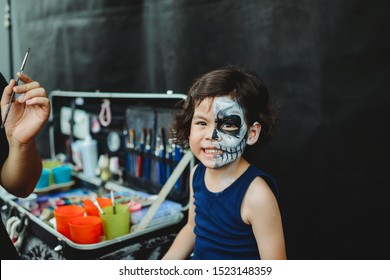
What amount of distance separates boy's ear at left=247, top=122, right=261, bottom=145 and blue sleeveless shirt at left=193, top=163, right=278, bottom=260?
2.7 inches

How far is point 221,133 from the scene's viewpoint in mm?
997

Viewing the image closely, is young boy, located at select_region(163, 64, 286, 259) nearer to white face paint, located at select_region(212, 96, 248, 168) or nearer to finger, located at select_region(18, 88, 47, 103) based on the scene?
white face paint, located at select_region(212, 96, 248, 168)

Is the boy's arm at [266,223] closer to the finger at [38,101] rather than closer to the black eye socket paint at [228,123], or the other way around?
the black eye socket paint at [228,123]

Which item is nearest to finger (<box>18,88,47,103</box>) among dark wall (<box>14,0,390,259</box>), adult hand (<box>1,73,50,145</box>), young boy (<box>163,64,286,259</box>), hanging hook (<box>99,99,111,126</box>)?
adult hand (<box>1,73,50,145</box>)

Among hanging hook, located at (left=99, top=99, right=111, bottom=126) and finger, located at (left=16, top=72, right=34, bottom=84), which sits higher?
finger, located at (left=16, top=72, right=34, bottom=84)

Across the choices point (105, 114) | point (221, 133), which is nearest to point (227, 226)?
point (221, 133)

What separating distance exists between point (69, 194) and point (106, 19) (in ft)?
3.21

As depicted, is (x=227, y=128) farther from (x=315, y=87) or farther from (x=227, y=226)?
(x=315, y=87)

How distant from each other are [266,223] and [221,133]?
0.79 ft

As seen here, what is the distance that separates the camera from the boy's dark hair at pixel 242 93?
1013 millimetres

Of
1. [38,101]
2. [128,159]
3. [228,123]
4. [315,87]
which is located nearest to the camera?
[38,101]

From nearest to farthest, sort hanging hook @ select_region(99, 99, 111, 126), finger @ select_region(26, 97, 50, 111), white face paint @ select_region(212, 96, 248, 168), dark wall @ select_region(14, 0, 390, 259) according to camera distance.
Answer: finger @ select_region(26, 97, 50, 111) → white face paint @ select_region(212, 96, 248, 168) → dark wall @ select_region(14, 0, 390, 259) → hanging hook @ select_region(99, 99, 111, 126)

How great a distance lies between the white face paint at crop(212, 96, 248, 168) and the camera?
99 cm

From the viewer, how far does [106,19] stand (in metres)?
2.23
